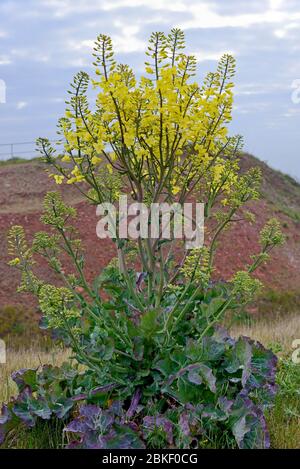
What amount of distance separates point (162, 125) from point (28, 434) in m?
2.02

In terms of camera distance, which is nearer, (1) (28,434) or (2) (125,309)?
(1) (28,434)

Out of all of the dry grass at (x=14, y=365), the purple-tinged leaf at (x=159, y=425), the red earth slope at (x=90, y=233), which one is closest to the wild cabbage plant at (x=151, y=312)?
the purple-tinged leaf at (x=159, y=425)

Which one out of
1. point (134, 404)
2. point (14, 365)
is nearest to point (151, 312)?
point (134, 404)

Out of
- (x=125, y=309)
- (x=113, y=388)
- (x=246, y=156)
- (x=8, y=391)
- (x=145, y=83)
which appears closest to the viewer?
(x=145, y=83)

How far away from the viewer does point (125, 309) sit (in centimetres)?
418

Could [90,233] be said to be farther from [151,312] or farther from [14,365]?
[151,312]

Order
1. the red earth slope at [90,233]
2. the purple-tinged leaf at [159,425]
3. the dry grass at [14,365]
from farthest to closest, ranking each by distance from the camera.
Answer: the red earth slope at [90,233]
the dry grass at [14,365]
the purple-tinged leaf at [159,425]

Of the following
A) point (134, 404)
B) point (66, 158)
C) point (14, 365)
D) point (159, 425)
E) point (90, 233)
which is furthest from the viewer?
point (90, 233)

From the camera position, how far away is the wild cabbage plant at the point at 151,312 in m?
3.48

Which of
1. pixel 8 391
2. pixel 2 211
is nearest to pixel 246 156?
pixel 2 211

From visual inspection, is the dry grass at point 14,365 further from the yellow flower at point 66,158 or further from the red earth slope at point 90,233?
the red earth slope at point 90,233

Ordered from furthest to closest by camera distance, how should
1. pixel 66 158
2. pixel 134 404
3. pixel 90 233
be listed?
pixel 90 233
pixel 134 404
pixel 66 158

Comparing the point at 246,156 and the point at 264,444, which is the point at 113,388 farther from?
the point at 246,156

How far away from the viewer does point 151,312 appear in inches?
141
